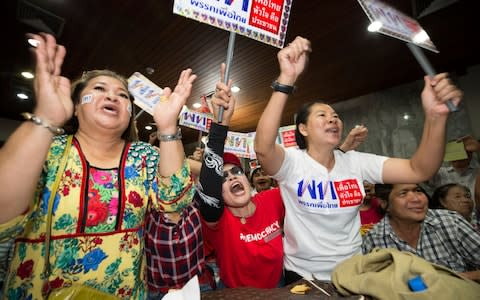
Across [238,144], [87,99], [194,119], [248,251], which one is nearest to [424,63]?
[248,251]

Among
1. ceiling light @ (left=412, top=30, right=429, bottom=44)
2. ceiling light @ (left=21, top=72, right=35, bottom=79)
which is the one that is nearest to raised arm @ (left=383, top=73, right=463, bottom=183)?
ceiling light @ (left=412, top=30, right=429, bottom=44)

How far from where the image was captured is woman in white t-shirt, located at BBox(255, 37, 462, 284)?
63.4 inches

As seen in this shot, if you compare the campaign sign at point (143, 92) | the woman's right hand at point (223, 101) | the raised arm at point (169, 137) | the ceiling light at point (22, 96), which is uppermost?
the ceiling light at point (22, 96)

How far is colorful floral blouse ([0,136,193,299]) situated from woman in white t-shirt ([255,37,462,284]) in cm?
73

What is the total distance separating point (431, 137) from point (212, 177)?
1461 millimetres

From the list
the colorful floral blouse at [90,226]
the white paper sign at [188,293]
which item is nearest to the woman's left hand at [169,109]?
the colorful floral blouse at [90,226]

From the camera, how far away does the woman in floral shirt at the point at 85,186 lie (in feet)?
2.93

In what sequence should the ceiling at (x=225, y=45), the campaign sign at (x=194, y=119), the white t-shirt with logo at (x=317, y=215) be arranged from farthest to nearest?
the ceiling at (x=225, y=45) → the campaign sign at (x=194, y=119) → the white t-shirt with logo at (x=317, y=215)

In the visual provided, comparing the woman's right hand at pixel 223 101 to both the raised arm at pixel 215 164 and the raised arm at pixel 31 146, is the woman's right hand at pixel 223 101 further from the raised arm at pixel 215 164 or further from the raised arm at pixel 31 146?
the raised arm at pixel 31 146

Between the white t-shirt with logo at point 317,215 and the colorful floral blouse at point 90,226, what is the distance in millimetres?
824

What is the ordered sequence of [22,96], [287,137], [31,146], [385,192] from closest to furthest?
[31,146] → [385,192] → [287,137] → [22,96]

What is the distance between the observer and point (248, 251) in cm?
178

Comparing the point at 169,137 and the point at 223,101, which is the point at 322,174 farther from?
the point at 169,137

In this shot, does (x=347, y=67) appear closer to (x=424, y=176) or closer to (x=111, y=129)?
(x=424, y=176)
